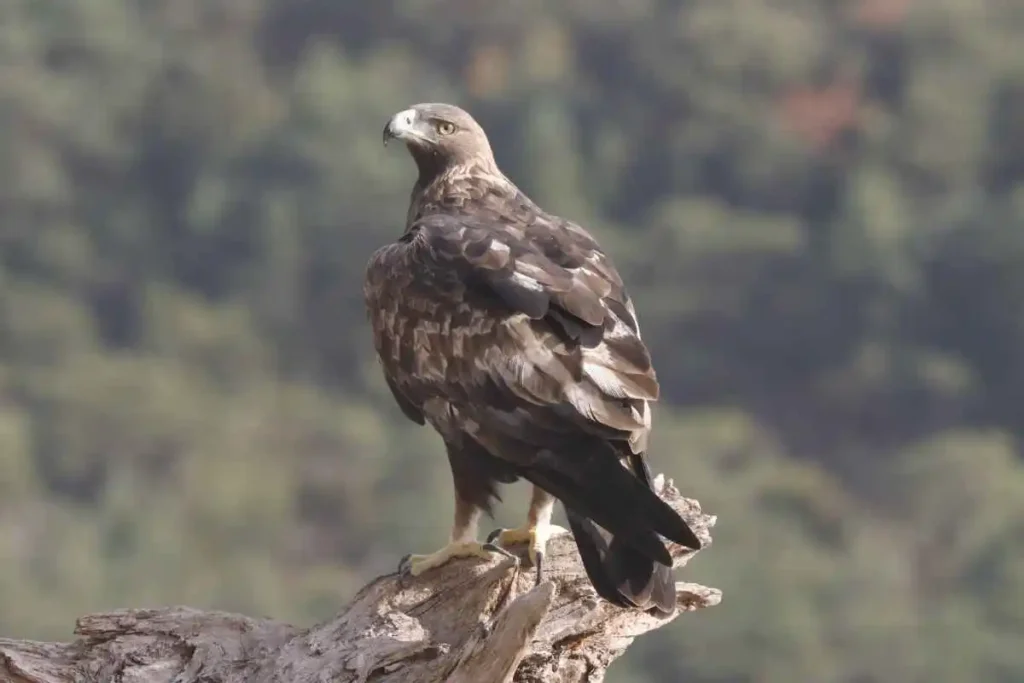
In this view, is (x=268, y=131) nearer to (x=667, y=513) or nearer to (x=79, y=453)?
(x=79, y=453)

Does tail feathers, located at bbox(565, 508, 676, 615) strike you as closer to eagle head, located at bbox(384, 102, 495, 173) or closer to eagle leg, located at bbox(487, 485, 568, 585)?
eagle leg, located at bbox(487, 485, 568, 585)

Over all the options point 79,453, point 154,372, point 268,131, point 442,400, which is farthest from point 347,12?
point 442,400

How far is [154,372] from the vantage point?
5584cm

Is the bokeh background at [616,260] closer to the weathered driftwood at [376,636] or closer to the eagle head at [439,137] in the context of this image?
the eagle head at [439,137]

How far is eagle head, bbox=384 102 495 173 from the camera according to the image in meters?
9.10

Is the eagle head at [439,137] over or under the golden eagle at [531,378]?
over

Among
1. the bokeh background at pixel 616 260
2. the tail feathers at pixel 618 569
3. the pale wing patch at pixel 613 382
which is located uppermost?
the bokeh background at pixel 616 260

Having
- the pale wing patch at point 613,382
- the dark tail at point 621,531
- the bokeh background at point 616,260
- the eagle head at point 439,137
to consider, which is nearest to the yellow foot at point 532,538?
the dark tail at point 621,531

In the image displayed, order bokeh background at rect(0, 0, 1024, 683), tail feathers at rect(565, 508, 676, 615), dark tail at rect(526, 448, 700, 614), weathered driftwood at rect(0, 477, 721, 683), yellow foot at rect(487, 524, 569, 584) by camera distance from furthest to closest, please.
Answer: bokeh background at rect(0, 0, 1024, 683), yellow foot at rect(487, 524, 569, 584), weathered driftwood at rect(0, 477, 721, 683), tail feathers at rect(565, 508, 676, 615), dark tail at rect(526, 448, 700, 614)

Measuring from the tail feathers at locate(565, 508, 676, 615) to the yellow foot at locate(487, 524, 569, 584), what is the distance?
791 mm

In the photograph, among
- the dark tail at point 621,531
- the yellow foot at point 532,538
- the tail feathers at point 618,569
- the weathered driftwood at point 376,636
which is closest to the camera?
the dark tail at point 621,531

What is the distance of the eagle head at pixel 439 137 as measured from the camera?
910cm

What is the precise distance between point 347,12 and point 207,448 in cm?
2593

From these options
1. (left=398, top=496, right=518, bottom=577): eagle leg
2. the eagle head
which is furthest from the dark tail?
the eagle head
